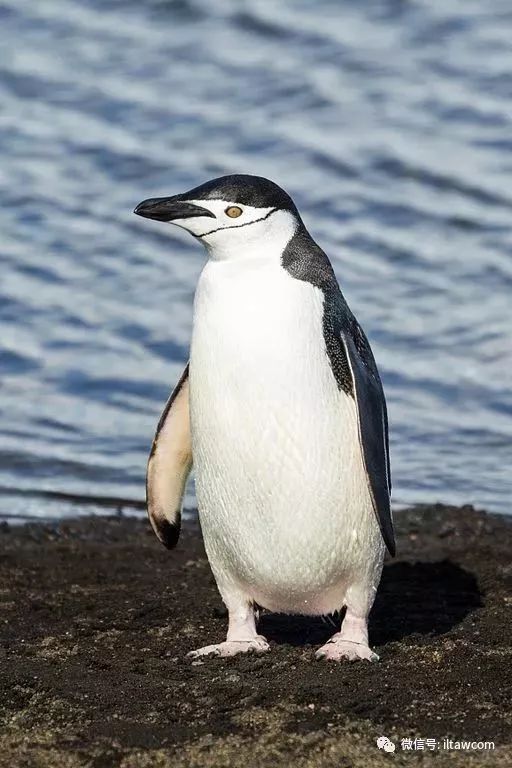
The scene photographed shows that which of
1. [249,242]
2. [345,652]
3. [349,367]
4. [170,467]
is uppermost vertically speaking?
[249,242]

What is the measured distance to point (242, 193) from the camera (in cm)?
507

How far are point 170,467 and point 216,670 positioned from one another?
3.19ft

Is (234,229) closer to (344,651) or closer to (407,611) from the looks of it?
(344,651)

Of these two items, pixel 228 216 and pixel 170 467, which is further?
pixel 170 467

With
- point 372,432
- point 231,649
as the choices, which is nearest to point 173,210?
point 372,432

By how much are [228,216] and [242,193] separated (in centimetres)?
9

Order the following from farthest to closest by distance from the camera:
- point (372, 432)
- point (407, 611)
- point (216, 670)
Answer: point (407, 611), point (372, 432), point (216, 670)

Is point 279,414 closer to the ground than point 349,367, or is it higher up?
closer to the ground

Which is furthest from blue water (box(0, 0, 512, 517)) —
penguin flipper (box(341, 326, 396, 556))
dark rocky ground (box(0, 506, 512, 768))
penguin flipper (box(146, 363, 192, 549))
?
penguin flipper (box(341, 326, 396, 556))

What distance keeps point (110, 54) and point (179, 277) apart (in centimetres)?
609

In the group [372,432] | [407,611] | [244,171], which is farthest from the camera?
[244,171]

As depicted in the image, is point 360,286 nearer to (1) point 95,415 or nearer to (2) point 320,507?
(1) point 95,415

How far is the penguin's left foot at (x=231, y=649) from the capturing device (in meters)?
5.18

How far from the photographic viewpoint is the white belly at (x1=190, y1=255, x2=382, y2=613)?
16.4 ft
